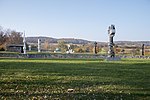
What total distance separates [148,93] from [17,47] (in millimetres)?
42702

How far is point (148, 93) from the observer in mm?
7609

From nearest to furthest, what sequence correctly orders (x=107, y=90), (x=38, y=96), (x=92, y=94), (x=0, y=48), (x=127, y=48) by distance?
(x=38, y=96)
(x=92, y=94)
(x=107, y=90)
(x=0, y=48)
(x=127, y=48)

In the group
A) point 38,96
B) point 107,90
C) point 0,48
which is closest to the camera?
point 38,96

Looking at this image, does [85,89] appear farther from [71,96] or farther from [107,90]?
[71,96]

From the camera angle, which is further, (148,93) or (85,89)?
(85,89)

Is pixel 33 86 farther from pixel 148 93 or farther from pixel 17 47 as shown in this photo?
pixel 17 47

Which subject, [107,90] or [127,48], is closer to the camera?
[107,90]

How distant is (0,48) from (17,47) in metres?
2.50

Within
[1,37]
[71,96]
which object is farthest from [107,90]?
[1,37]

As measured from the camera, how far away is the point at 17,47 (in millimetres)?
49062

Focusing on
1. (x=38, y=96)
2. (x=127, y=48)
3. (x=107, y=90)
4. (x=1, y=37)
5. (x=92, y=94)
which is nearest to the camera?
(x=38, y=96)

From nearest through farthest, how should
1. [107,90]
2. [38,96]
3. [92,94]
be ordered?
[38,96], [92,94], [107,90]

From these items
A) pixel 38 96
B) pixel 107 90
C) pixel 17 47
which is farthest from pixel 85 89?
pixel 17 47

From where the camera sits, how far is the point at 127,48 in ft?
173
